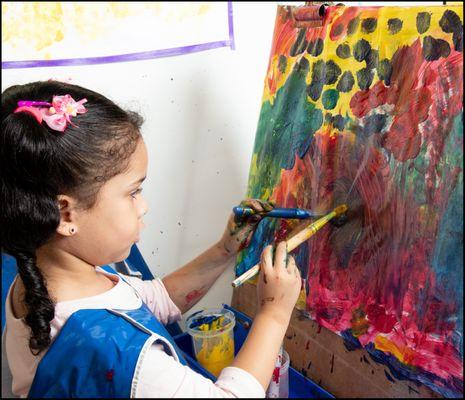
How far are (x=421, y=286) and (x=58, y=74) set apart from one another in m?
0.95

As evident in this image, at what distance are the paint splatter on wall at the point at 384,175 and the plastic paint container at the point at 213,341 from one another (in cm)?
22

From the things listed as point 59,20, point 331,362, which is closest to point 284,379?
point 331,362

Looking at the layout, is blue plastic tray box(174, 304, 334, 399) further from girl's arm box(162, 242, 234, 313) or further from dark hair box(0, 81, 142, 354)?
dark hair box(0, 81, 142, 354)

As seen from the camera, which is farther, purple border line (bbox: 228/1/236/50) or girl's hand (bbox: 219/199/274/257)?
purple border line (bbox: 228/1/236/50)

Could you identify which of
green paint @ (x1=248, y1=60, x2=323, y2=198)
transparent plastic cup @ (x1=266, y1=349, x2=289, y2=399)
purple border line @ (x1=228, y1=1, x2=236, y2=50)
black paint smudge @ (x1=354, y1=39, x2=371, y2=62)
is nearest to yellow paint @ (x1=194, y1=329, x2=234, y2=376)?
transparent plastic cup @ (x1=266, y1=349, x2=289, y2=399)

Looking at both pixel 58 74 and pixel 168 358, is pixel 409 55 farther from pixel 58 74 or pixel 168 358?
pixel 58 74

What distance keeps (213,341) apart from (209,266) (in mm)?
174

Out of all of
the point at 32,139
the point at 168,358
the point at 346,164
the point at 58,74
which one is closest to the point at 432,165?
the point at 346,164

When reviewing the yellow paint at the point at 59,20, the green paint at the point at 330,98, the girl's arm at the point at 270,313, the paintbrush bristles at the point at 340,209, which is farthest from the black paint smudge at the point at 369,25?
the yellow paint at the point at 59,20

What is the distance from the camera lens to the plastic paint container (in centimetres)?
113

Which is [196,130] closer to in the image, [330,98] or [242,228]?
[242,228]

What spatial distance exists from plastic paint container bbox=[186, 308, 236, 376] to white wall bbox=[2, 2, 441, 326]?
0.16 m

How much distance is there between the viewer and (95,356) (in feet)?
2.59

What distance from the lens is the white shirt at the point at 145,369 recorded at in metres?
0.74
